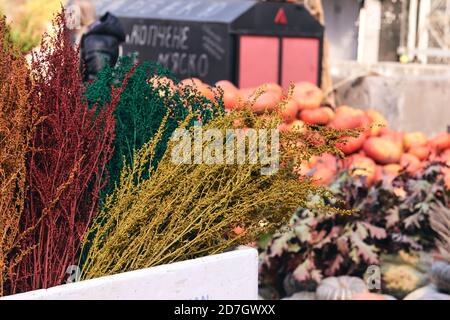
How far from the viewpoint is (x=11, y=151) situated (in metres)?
2.10

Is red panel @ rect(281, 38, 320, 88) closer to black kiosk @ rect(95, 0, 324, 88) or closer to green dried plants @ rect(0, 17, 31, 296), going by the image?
black kiosk @ rect(95, 0, 324, 88)

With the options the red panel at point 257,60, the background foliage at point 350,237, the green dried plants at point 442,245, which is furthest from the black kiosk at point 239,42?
the green dried plants at point 442,245

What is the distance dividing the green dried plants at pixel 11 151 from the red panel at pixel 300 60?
619cm

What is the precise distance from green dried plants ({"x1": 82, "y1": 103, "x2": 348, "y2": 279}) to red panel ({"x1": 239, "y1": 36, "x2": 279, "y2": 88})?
5.52 m

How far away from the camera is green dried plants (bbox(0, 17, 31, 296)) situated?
2061 millimetres

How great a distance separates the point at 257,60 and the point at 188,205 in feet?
19.1

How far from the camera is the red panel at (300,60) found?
8.25 meters

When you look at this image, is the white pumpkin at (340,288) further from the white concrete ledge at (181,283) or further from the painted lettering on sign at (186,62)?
the painted lettering on sign at (186,62)

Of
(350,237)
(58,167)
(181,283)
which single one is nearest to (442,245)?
(350,237)

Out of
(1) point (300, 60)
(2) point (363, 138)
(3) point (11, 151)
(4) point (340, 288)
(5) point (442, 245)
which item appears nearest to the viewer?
(3) point (11, 151)

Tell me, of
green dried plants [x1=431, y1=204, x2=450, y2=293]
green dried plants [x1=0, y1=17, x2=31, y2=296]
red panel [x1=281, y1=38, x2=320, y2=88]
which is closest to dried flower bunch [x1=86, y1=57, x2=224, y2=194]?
green dried plants [x1=0, y1=17, x2=31, y2=296]

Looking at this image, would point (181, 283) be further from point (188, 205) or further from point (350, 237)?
A: point (350, 237)
